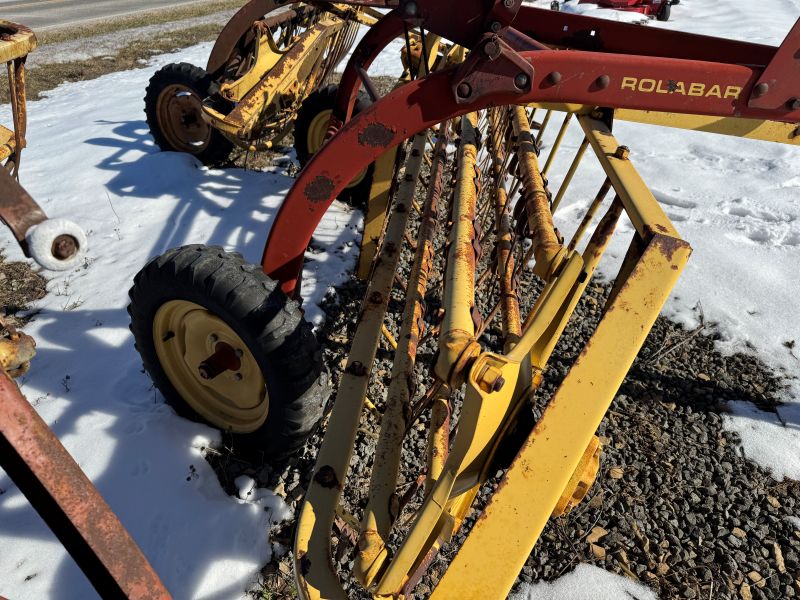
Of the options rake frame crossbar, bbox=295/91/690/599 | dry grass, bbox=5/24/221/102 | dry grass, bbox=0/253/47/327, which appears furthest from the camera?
dry grass, bbox=5/24/221/102

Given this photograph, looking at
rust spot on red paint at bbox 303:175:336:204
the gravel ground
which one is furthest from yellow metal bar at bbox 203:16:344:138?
rust spot on red paint at bbox 303:175:336:204

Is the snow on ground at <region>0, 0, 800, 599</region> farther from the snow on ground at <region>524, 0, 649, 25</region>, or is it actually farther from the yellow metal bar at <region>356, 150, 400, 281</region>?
the snow on ground at <region>524, 0, 649, 25</region>

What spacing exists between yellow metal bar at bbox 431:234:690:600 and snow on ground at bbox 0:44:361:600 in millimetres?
1310

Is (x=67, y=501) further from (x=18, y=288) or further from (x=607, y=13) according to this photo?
(x=607, y=13)

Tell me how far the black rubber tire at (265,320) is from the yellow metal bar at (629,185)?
4.23 ft

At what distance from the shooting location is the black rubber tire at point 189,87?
5105 millimetres

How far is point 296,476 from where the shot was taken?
255cm

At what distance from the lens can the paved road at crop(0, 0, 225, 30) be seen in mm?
15842

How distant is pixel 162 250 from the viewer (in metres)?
4.43

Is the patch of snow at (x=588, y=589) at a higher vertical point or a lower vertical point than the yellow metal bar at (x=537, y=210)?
lower

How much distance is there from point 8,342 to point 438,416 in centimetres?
134

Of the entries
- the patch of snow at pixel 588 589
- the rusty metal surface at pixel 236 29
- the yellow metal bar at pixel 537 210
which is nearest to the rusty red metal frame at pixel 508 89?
the yellow metal bar at pixel 537 210

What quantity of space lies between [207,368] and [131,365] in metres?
1.08

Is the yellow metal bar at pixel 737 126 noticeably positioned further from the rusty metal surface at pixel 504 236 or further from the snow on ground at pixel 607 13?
the snow on ground at pixel 607 13
